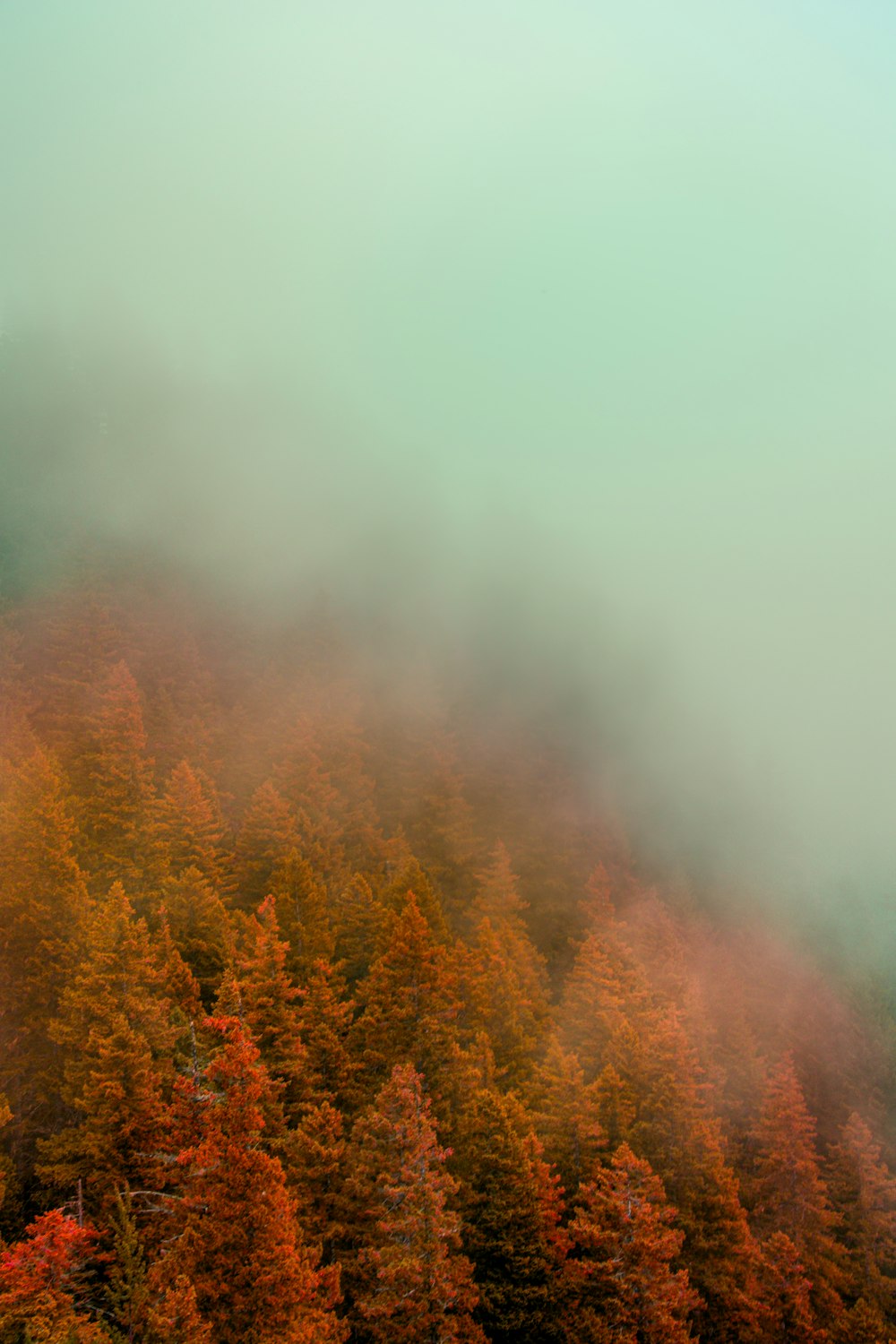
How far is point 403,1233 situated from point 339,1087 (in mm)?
5899

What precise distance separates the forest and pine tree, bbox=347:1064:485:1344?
0.11 metres

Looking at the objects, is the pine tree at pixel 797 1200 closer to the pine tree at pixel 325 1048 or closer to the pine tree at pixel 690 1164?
the pine tree at pixel 690 1164

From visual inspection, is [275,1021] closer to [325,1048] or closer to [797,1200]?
[325,1048]

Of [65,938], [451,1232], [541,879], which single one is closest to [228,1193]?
[451,1232]

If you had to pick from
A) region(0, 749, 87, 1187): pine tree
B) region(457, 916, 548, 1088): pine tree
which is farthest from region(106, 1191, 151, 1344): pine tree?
region(457, 916, 548, 1088): pine tree

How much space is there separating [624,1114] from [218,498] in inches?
7783

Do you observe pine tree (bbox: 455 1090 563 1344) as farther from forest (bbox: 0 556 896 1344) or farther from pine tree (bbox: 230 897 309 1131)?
pine tree (bbox: 230 897 309 1131)

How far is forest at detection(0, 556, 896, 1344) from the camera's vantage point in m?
19.1

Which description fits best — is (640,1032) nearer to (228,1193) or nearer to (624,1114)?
(624,1114)

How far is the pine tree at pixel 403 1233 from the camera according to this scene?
21.3 meters

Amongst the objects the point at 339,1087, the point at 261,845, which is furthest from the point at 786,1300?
the point at 261,845

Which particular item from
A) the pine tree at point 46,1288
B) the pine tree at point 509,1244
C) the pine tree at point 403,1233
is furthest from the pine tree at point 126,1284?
the pine tree at point 509,1244

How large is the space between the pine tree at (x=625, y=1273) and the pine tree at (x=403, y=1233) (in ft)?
16.1

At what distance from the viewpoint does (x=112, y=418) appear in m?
175
